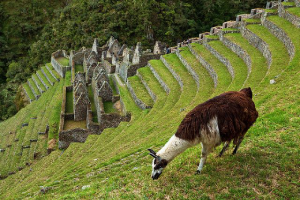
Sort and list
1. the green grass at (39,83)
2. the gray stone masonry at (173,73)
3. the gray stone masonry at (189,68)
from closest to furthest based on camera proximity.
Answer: the gray stone masonry at (189,68)
the gray stone masonry at (173,73)
the green grass at (39,83)

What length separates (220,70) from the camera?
1911 cm

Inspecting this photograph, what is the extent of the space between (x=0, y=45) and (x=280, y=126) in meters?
68.0

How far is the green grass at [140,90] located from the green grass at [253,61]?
7957mm

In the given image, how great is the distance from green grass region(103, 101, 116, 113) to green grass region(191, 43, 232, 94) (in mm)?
8627

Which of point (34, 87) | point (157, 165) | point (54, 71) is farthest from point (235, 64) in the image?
point (34, 87)

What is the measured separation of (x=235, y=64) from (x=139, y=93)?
8131mm

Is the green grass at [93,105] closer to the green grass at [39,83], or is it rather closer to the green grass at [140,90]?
the green grass at [140,90]

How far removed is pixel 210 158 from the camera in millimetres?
7684

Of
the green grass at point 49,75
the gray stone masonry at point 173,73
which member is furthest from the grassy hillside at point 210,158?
the green grass at point 49,75

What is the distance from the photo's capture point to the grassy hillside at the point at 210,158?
6562mm

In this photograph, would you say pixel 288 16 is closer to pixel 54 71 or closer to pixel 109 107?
pixel 109 107

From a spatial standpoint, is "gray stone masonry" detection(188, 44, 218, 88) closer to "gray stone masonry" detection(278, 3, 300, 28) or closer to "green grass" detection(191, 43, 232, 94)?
"green grass" detection(191, 43, 232, 94)

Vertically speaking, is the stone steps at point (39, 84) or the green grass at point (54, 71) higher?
the green grass at point (54, 71)

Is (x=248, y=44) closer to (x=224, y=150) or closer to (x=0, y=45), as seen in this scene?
(x=224, y=150)
